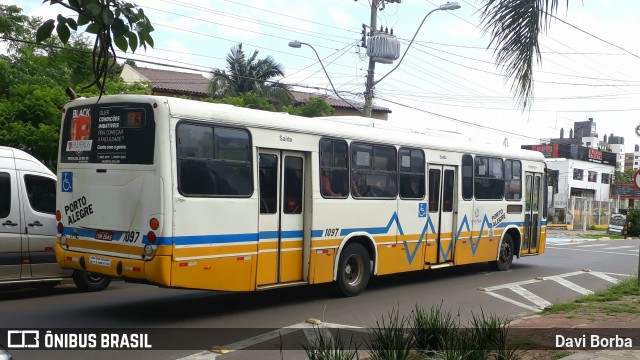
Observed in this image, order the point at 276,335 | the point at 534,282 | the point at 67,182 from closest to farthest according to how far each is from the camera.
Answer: the point at 276,335 < the point at 67,182 < the point at 534,282

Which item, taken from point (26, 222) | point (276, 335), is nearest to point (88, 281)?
point (26, 222)

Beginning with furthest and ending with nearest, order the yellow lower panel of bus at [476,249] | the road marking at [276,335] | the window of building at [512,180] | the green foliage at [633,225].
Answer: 1. the green foliage at [633,225]
2. the window of building at [512,180]
3. the yellow lower panel of bus at [476,249]
4. the road marking at [276,335]

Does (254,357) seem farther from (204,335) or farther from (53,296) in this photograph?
(53,296)

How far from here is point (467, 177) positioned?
592 inches

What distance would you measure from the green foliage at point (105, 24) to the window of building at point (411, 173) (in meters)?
8.65

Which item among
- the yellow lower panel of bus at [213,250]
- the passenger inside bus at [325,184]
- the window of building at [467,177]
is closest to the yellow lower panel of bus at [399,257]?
the passenger inside bus at [325,184]

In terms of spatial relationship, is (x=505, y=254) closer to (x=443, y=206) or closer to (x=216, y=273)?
(x=443, y=206)

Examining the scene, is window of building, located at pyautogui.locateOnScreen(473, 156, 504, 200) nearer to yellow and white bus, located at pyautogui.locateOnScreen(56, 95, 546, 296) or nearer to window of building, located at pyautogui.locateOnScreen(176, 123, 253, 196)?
yellow and white bus, located at pyautogui.locateOnScreen(56, 95, 546, 296)

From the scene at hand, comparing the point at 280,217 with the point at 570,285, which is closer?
the point at 280,217

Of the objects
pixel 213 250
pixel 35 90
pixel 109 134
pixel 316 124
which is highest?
pixel 35 90

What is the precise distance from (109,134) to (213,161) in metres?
1.55

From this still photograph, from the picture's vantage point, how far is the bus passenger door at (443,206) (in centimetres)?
1404

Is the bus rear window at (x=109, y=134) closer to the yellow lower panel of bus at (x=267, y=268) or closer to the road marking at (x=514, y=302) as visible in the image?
the yellow lower panel of bus at (x=267, y=268)

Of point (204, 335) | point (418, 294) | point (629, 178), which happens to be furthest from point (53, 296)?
point (629, 178)
